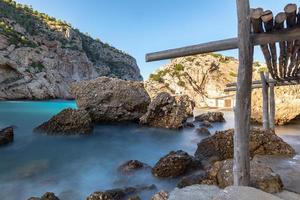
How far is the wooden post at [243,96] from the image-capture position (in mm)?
4449

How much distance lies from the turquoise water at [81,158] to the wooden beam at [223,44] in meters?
3.74

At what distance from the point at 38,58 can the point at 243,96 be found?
2302 inches

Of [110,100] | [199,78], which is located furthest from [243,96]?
[199,78]

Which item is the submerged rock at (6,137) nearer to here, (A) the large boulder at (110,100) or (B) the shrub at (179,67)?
(A) the large boulder at (110,100)

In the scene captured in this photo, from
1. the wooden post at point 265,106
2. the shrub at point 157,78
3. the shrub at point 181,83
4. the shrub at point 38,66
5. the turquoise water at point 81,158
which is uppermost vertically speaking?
the shrub at point 38,66

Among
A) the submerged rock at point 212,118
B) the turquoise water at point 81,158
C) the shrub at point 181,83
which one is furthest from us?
the shrub at point 181,83

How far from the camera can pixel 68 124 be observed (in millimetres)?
15422

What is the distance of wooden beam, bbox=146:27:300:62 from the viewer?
4.12m

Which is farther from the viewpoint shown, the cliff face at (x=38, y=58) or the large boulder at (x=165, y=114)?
the cliff face at (x=38, y=58)

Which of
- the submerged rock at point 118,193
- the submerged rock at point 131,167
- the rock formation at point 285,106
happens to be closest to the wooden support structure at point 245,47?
the submerged rock at point 118,193

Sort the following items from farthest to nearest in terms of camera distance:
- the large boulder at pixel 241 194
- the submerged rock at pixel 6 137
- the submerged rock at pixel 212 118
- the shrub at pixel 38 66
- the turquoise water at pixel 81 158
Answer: the shrub at pixel 38 66 < the submerged rock at pixel 212 118 < the submerged rock at pixel 6 137 < the turquoise water at pixel 81 158 < the large boulder at pixel 241 194

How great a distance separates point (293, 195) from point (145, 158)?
6.88 metres

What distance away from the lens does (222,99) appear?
34.6 metres

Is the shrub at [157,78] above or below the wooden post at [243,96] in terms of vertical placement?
above
